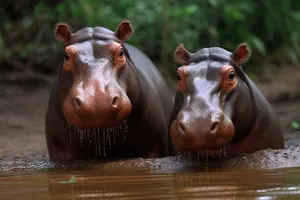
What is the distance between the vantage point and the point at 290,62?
51.9 ft

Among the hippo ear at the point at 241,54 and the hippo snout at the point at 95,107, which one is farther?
the hippo ear at the point at 241,54

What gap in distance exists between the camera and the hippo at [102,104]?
5.95 metres

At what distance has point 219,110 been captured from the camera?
5.62 m

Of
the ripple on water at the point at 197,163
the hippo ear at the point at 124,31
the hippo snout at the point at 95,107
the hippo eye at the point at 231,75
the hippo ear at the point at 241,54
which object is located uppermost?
the hippo ear at the point at 124,31

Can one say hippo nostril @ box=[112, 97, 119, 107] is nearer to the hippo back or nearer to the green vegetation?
the hippo back

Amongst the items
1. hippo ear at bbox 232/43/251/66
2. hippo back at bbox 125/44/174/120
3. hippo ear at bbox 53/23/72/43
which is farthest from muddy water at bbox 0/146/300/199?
hippo back at bbox 125/44/174/120

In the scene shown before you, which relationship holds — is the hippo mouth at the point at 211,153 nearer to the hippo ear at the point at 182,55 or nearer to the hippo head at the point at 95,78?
the hippo head at the point at 95,78

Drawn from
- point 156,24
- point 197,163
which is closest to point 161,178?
point 197,163

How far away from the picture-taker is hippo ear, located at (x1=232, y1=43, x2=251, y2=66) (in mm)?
6285

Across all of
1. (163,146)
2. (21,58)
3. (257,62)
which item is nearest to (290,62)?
(257,62)

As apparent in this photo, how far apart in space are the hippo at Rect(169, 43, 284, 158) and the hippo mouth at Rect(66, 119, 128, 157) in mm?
597

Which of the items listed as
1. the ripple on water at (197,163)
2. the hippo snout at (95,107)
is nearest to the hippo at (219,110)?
the ripple on water at (197,163)

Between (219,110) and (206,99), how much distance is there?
137mm

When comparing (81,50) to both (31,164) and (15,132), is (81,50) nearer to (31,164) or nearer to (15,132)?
(31,164)
